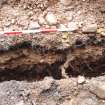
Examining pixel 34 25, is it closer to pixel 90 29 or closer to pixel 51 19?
pixel 51 19

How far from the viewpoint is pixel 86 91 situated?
2.20 metres

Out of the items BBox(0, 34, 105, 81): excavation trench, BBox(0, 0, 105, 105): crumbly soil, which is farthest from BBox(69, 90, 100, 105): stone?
BBox(0, 34, 105, 81): excavation trench

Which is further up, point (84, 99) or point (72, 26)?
A: point (72, 26)

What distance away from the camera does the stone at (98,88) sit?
2.14 metres

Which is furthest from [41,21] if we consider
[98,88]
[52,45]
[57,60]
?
[98,88]

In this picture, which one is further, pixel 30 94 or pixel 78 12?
pixel 78 12

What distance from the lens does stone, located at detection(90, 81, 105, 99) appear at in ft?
7.01

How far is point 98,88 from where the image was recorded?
2152 millimetres

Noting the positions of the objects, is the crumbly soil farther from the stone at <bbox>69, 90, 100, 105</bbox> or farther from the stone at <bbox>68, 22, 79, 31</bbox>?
the stone at <bbox>69, 90, 100, 105</bbox>

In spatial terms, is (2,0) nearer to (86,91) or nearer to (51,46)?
(51,46)

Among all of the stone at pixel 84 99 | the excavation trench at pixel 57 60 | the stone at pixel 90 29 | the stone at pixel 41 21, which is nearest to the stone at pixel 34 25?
the stone at pixel 41 21

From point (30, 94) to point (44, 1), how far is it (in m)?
0.80

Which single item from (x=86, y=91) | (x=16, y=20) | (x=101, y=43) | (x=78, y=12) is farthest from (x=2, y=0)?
(x=86, y=91)

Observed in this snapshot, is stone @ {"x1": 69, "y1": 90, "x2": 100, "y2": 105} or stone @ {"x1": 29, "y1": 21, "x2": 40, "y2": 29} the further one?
stone @ {"x1": 29, "y1": 21, "x2": 40, "y2": 29}
